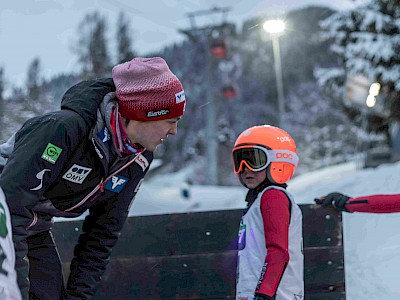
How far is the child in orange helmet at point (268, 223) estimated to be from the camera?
9.53 ft

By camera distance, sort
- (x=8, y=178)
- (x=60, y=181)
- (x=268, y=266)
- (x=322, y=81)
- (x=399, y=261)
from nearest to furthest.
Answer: (x=8, y=178) < (x=60, y=181) < (x=268, y=266) < (x=399, y=261) < (x=322, y=81)

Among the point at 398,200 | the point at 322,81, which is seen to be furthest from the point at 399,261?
the point at 322,81

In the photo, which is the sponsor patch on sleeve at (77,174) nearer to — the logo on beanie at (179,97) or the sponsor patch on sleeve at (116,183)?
the sponsor patch on sleeve at (116,183)

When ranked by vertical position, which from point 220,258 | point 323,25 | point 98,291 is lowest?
point 98,291

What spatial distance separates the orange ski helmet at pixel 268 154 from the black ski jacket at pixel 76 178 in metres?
0.63

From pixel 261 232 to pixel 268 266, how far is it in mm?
256

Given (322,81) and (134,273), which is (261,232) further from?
(322,81)

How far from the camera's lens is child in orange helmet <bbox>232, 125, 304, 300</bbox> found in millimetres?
2904

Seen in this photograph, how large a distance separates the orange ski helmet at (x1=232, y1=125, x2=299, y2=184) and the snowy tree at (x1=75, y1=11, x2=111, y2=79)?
32.2 meters

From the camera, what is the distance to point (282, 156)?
131 inches

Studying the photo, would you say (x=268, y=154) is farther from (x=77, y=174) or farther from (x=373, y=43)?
(x=373, y=43)

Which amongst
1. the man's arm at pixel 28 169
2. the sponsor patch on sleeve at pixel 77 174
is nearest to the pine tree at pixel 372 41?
the sponsor patch on sleeve at pixel 77 174

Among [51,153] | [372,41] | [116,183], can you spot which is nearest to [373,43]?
[372,41]

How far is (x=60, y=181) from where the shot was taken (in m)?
2.56
